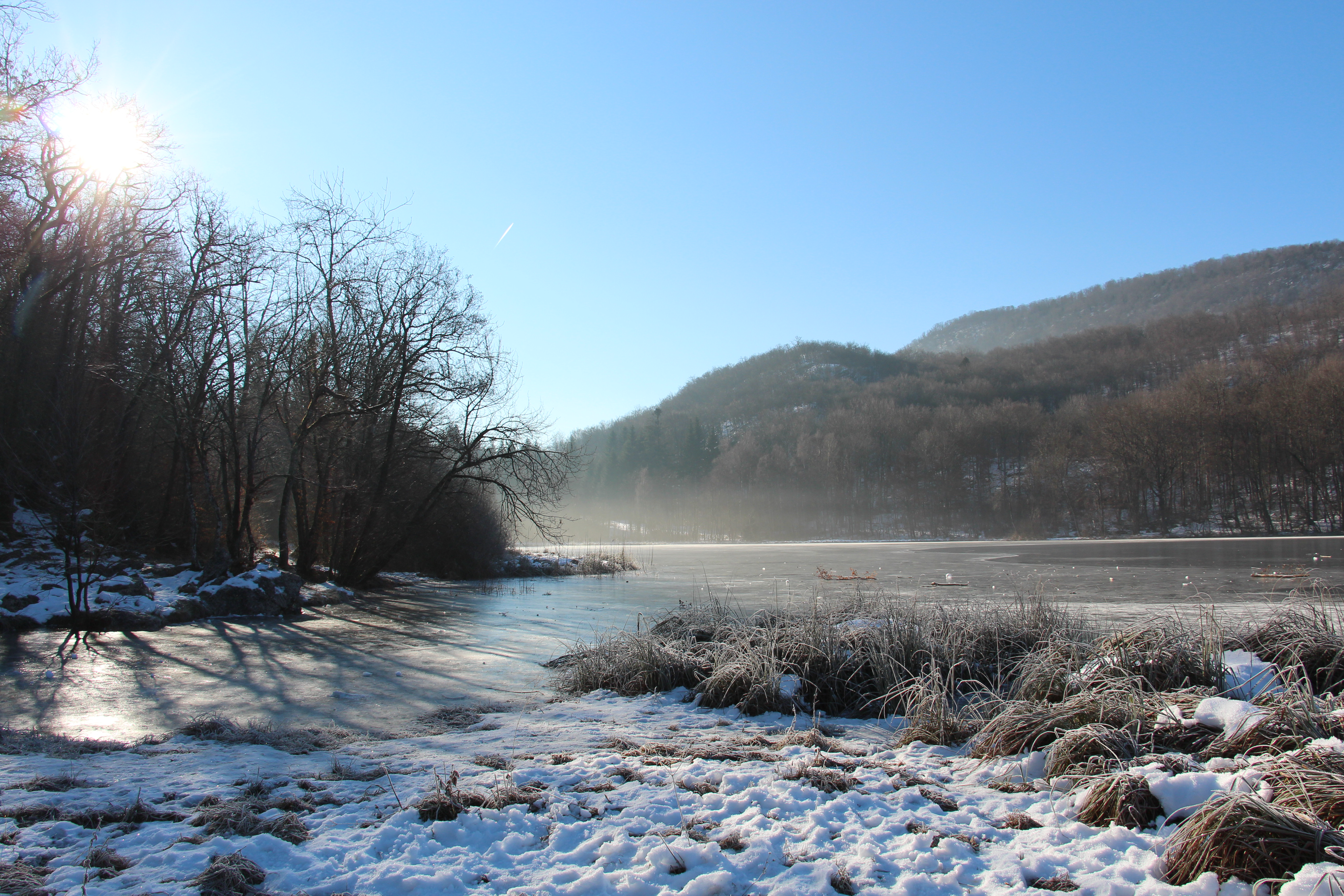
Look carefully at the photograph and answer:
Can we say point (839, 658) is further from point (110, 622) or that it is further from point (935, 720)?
point (110, 622)

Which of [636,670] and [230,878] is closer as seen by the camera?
[230,878]

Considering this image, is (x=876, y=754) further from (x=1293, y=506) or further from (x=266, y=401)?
(x=1293, y=506)

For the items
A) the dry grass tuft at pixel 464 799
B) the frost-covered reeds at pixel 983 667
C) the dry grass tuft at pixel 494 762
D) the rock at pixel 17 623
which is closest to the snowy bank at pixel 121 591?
the rock at pixel 17 623

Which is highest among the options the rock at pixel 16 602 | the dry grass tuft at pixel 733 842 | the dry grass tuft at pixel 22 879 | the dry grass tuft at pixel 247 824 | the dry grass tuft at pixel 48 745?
the rock at pixel 16 602

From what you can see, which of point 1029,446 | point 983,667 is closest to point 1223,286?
point 1029,446

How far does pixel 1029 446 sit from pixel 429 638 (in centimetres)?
8121

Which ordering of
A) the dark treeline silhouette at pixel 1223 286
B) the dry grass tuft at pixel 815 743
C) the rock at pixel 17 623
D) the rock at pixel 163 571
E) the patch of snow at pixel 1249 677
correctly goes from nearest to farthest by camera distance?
the patch of snow at pixel 1249 677
the dry grass tuft at pixel 815 743
the rock at pixel 17 623
the rock at pixel 163 571
the dark treeline silhouette at pixel 1223 286

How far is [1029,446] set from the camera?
79.6 metres

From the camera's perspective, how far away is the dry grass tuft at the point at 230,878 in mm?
2807

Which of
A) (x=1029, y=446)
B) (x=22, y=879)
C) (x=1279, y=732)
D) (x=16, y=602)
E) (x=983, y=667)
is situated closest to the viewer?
(x=22, y=879)

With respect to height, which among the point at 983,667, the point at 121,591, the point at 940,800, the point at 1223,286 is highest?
the point at 1223,286

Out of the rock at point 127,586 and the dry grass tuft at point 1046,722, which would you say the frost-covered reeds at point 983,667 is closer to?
the dry grass tuft at point 1046,722

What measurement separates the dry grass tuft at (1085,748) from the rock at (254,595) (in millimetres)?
15281

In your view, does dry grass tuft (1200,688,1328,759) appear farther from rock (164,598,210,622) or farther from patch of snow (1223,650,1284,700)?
rock (164,598,210,622)
